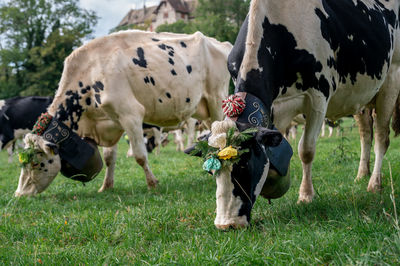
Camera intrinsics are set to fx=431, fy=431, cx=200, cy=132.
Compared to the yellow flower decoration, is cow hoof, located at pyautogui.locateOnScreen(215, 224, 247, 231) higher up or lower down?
lower down

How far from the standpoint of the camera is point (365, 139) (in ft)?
19.9

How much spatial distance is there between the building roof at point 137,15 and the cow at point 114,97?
65.8 m

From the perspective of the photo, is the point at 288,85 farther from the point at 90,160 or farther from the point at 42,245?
the point at 90,160

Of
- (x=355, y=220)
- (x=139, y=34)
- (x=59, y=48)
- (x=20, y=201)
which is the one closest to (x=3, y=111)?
(x=139, y=34)

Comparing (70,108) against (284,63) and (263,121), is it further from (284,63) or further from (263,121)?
(263,121)

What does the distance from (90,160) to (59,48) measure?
1396 inches

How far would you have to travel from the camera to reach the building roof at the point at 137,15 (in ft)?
236

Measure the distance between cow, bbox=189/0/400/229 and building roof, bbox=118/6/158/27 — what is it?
68.8 meters

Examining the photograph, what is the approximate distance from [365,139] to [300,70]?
2.57 metres

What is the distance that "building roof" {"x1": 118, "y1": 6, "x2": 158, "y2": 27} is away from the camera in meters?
71.9

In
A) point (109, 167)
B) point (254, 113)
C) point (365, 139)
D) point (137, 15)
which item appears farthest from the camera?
point (137, 15)

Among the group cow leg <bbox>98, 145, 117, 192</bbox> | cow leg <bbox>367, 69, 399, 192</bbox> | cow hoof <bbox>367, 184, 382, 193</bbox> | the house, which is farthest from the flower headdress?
the house

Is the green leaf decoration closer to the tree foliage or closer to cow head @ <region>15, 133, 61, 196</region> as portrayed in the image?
cow head @ <region>15, 133, 61, 196</region>

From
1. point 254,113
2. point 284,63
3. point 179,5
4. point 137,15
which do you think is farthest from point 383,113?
point 137,15
